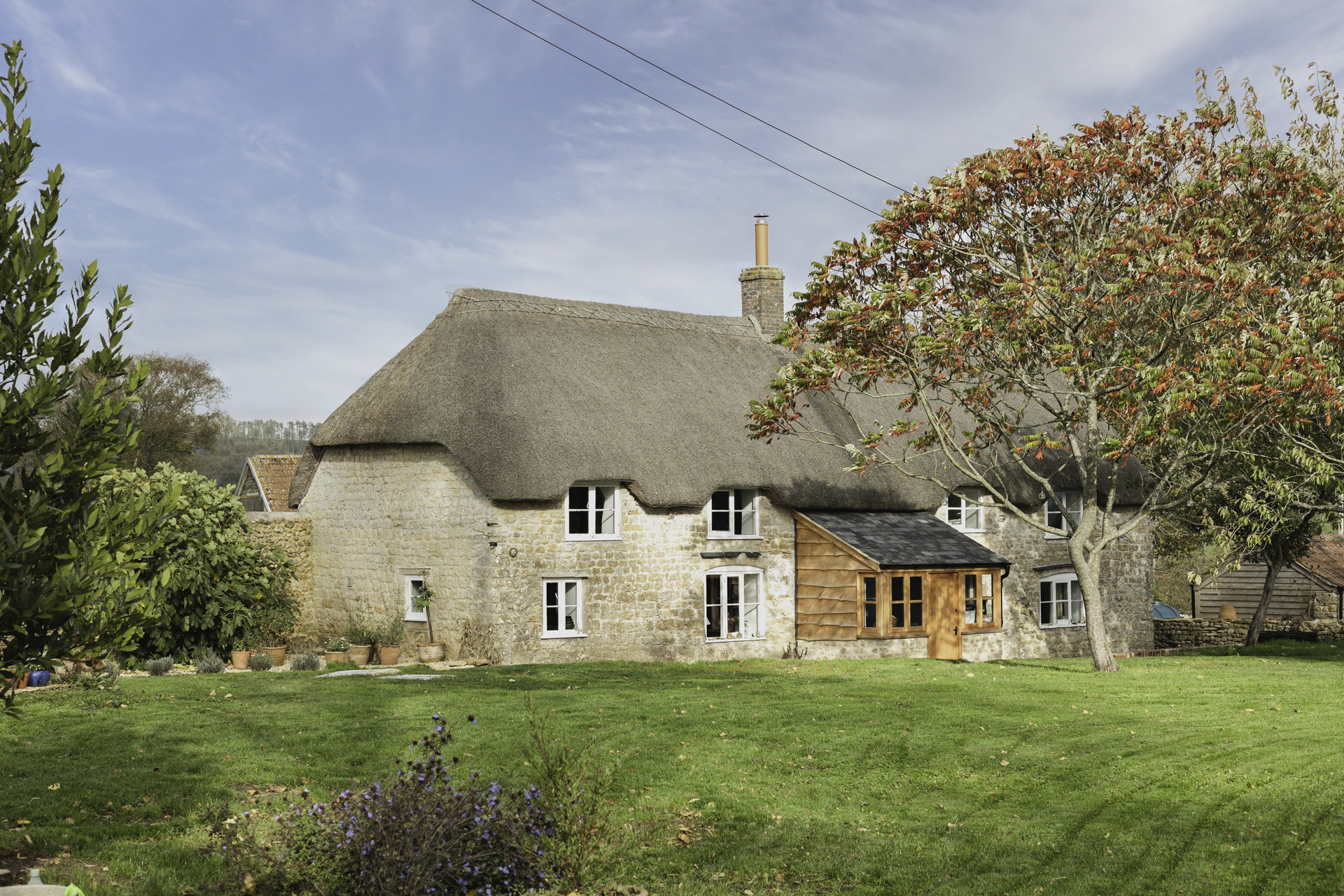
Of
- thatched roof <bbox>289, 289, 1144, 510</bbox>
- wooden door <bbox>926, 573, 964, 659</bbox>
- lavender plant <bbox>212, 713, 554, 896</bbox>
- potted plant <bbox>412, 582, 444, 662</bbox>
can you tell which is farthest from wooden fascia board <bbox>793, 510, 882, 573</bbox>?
lavender plant <bbox>212, 713, 554, 896</bbox>

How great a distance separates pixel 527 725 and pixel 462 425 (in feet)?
31.5

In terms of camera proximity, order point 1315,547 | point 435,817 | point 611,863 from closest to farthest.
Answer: point 435,817, point 611,863, point 1315,547

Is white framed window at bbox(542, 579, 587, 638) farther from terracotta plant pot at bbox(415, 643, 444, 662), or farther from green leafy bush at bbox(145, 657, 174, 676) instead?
green leafy bush at bbox(145, 657, 174, 676)

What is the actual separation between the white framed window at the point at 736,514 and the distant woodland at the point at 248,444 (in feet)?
170

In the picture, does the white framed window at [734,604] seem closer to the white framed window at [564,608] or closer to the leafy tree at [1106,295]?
the white framed window at [564,608]

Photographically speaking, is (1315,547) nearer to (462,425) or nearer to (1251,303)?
(1251,303)

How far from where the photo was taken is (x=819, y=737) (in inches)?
468

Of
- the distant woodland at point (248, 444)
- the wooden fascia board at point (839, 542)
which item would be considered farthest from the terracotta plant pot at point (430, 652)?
the distant woodland at point (248, 444)

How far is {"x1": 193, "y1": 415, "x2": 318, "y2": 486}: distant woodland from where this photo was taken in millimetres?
78562

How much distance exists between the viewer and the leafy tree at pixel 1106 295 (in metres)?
15.5

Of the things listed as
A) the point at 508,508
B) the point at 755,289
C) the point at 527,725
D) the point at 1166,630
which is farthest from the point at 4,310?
the point at 1166,630

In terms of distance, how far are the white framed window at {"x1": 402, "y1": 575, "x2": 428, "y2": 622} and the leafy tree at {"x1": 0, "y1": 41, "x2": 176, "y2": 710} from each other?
1530 cm

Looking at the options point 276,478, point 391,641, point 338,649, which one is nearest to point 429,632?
point 391,641

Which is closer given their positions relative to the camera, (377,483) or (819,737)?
(819,737)
